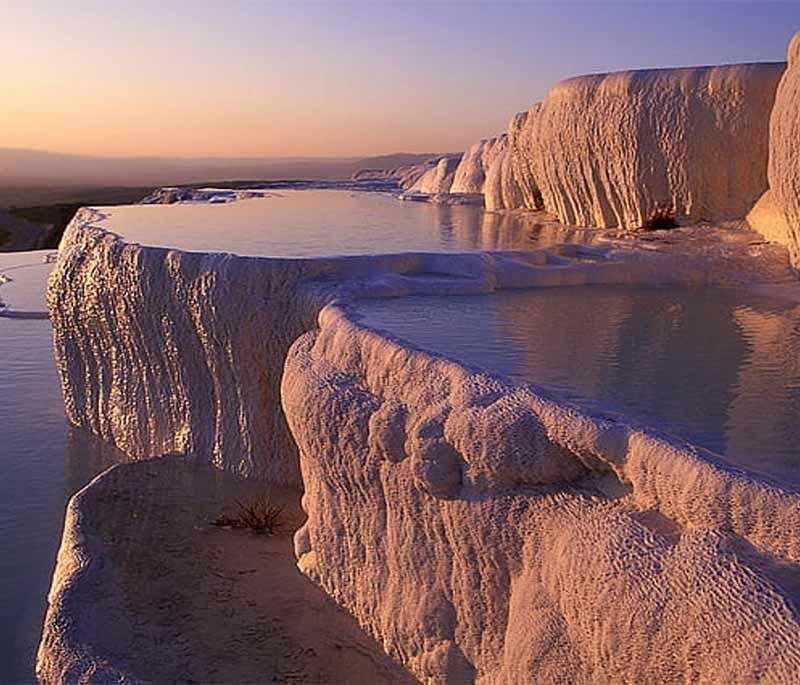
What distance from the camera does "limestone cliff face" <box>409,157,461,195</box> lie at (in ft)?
64.9

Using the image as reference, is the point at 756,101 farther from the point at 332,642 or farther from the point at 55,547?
the point at 55,547

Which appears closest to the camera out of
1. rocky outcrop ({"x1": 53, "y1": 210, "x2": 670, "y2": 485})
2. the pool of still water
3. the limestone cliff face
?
the pool of still water

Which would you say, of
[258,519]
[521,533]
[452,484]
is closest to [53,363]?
[258,519]

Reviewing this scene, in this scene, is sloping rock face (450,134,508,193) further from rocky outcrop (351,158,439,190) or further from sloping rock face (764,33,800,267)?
sloping rock face (764,33,800,267)

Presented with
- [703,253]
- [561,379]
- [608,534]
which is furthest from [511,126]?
[608,534]

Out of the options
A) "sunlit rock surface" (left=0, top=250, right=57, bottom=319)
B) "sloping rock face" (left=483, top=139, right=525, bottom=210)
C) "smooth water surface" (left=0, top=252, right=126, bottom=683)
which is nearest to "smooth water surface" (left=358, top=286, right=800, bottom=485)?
"smooth water surface" (left=0, top=252, right=126, bottom=683)

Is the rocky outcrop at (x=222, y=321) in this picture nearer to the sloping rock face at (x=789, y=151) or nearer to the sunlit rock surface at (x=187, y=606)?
the sunlit rock surface at (x=187, y=606)

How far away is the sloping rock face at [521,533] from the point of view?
242 centimetres

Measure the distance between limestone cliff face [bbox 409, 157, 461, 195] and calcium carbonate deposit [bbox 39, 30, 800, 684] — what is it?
980 centimetres

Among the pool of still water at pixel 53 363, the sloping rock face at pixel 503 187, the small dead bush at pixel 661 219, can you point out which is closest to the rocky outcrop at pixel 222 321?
the pool of still water at pixel 53 363

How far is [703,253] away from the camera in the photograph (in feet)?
22.4

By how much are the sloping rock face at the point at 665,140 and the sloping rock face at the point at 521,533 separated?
5.17 metres

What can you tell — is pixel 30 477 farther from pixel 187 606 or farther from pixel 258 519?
pixel 187 606

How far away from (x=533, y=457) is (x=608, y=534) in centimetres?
46
